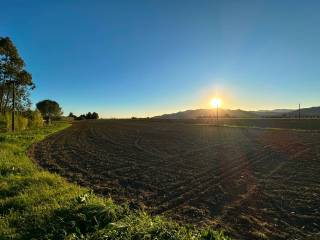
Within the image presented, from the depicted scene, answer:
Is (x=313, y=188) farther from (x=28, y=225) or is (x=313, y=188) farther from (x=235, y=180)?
(x=28, y=225)

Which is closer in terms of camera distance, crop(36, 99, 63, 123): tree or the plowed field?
the plowed field

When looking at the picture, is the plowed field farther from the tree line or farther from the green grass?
the tree line

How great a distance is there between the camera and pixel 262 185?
9.02 meters

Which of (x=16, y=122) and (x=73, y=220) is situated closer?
(x=73, y=220)

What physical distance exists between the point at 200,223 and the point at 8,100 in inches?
1836

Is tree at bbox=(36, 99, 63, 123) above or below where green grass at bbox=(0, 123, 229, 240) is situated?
above

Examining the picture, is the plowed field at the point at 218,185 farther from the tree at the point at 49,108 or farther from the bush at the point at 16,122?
the tree at the point at 49,108

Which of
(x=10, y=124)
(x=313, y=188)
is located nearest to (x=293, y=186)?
(x=313, y=188)

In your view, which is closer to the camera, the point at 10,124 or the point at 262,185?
the point at 262,185

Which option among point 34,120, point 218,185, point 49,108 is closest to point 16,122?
point 34,120

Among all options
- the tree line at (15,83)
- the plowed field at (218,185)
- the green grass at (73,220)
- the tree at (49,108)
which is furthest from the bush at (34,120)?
the tree at (49,108)

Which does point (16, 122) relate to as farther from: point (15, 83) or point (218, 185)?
point (218, 185)

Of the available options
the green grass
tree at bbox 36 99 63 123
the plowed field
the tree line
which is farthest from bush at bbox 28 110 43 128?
tree at bbox 36 99 63 123

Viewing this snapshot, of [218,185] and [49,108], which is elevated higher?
[49,108]
